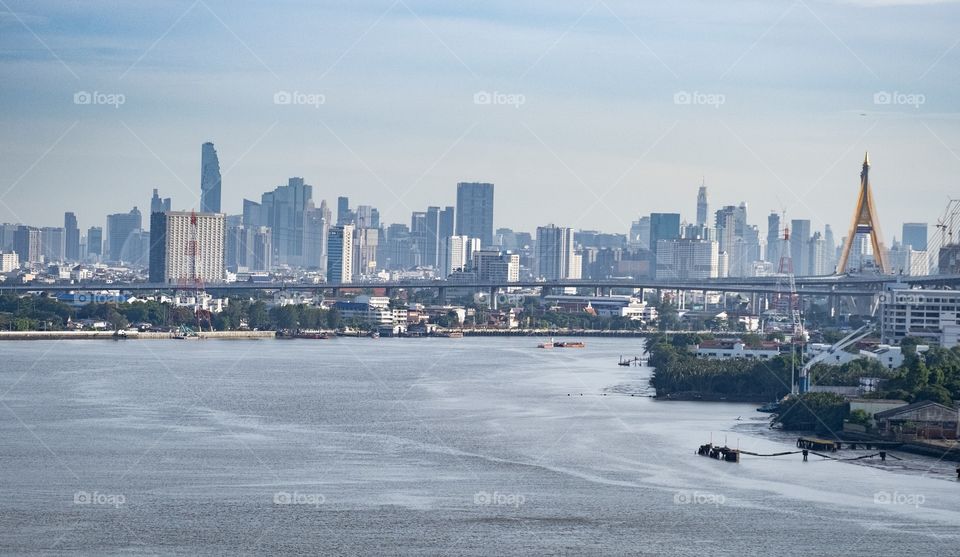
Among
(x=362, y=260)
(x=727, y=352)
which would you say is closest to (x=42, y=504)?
(x=727, y=352)

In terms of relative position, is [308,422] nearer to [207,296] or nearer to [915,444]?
[915,444]

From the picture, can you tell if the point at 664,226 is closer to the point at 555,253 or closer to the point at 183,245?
the point at 555,253

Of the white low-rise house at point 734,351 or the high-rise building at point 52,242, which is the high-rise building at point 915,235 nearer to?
the high-rise building at point 52,242

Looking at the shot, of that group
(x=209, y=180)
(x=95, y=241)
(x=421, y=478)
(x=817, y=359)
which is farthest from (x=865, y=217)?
(x=95, y=241)

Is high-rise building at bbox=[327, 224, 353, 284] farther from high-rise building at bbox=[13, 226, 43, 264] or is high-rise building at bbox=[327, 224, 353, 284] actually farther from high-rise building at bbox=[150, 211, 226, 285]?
high-rise building at bbox=[13, 226, 43, 264]

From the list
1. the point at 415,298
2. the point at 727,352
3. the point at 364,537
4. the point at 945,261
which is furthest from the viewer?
the point at 415,298

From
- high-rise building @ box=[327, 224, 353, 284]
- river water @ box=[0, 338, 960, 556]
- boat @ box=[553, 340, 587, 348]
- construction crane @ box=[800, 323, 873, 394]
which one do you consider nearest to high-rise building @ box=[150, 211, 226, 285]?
high-rise building @ box=[327, 224, 353, 284]
